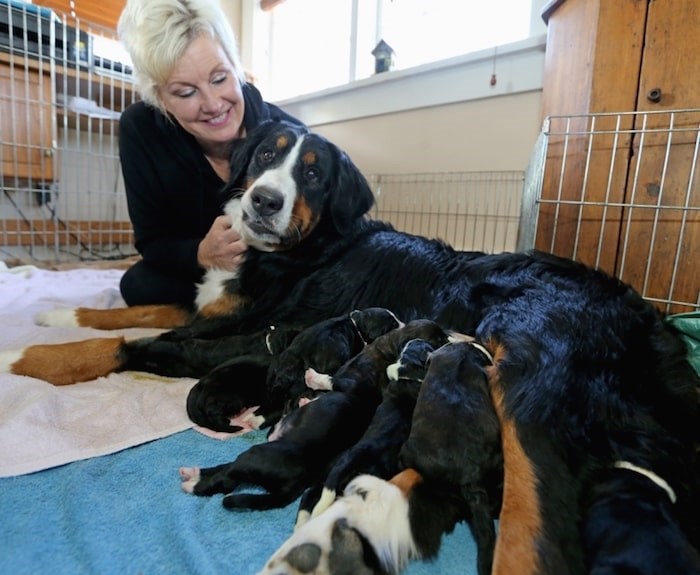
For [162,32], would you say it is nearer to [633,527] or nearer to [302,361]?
[302,361]

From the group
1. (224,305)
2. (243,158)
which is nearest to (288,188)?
(243,158)

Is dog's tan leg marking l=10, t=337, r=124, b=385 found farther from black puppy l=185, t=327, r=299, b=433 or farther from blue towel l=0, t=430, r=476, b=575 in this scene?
blue towel l=0, t=430, r=476, b=575

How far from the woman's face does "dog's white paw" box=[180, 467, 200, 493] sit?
155 cm

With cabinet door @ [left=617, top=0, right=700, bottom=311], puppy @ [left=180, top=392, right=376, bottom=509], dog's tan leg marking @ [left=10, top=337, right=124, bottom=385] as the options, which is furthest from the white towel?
cabinet door @ [left=617, top=0, right=700, bottom=311]

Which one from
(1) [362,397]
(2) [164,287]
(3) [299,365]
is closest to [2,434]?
(3) [299,365]

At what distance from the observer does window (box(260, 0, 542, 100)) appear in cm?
312

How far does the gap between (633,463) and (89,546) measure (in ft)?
3.21

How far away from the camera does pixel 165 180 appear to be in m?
2.23

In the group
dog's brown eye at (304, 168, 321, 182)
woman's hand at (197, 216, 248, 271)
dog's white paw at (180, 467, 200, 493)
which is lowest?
dog's white paw at (180, 467, 200, 493)

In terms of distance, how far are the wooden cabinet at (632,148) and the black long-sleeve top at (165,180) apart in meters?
1.50

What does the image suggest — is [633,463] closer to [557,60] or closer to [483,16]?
[557,60]

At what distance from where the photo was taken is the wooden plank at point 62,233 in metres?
3.78

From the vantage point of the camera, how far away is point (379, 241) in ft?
6.15

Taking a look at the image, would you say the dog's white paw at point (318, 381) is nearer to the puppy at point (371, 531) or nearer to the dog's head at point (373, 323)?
the dog's head at point (373, 323)
